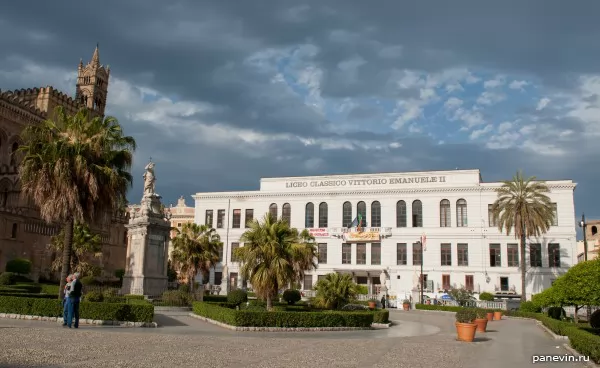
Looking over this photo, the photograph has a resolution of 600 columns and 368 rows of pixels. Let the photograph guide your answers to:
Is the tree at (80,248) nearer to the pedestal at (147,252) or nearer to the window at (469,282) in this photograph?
the pedestal at (147,252)

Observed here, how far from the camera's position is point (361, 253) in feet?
211

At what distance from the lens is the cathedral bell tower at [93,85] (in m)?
92.6

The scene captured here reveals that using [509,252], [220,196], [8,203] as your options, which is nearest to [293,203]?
[220,196]

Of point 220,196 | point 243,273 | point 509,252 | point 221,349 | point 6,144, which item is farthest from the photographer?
point 220,196

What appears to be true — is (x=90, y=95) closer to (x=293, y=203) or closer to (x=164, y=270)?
(x=293, y=203)

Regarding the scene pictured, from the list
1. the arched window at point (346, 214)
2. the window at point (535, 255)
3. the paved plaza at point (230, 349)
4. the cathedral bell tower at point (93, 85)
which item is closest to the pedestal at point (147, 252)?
the paved plaza at point (230, 349)

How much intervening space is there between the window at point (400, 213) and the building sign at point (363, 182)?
2639 millimetres

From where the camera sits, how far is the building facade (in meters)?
54.1

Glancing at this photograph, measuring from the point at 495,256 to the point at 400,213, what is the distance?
464 inches

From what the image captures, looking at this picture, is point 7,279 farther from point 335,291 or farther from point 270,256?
point 335,291

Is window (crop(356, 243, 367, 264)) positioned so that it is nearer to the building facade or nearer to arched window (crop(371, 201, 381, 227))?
arched window (crop(371, 201, 381, 227))

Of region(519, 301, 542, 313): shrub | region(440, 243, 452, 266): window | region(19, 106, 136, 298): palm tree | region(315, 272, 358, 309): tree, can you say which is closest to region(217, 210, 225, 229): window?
region(440, 243, 452, 266): window

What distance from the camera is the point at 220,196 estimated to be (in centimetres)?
7169

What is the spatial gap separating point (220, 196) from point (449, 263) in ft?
102
